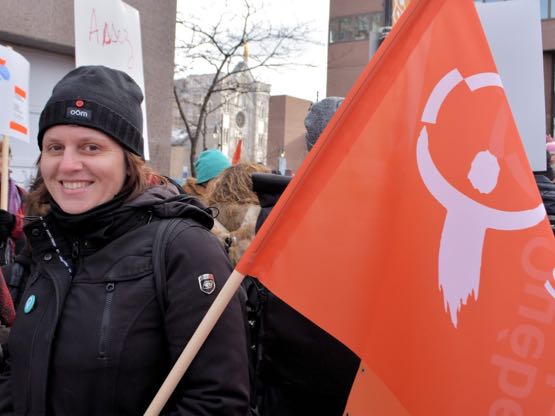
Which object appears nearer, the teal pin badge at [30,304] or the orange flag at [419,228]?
the orange flag at [419,228]

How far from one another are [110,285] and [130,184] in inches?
14.0

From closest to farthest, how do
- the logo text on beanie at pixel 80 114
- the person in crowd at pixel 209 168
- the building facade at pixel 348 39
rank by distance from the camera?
the logo text on beanie at pixel 80 114
the person in crowd at pixel 209 168
the building facade at pixel 348 39

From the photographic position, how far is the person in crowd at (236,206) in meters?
3.95

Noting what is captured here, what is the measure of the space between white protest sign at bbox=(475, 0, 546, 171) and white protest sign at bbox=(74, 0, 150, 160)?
7.11 ft

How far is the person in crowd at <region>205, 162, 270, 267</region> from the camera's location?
3951mm

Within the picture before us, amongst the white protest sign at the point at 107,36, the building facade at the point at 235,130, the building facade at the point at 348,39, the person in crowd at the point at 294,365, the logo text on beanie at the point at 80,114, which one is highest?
the building facade at the point at 348,39

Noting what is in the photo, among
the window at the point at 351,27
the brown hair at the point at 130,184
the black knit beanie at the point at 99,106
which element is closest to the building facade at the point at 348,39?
the window at the point at 351,27

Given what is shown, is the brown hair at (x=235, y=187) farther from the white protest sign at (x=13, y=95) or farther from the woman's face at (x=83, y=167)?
the woman's face at (x=83, y=167)

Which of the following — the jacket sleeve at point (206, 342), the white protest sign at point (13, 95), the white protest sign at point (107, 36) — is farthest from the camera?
the white protest sign at point (107, 36)

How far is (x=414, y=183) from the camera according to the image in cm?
166

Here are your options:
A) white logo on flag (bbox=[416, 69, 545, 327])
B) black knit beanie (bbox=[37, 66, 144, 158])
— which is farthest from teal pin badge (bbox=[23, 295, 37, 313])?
white logo on flag (bbox=[416, 69, 545, 327])

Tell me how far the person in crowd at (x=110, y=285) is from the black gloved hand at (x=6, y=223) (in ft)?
4.11

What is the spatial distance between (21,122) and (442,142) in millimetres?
3167

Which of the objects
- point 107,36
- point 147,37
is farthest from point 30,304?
point 147,37
